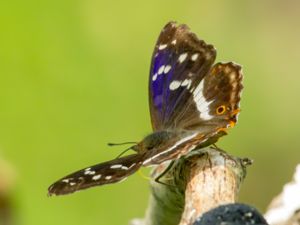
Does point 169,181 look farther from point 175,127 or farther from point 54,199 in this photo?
point 54,199

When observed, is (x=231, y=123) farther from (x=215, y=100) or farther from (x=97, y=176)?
(x=97, y=176)

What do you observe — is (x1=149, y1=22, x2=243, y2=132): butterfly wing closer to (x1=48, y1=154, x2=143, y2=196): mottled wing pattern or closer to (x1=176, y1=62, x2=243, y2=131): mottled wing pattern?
(x1=176, y1=62, x2=243, y2=131): mottled wing pattern

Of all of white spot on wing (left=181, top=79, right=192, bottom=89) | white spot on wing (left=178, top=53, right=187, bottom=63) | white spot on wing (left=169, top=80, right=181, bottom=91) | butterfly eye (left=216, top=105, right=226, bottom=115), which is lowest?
butterfly eye (left=216, top=105, right=226, bottom=115)

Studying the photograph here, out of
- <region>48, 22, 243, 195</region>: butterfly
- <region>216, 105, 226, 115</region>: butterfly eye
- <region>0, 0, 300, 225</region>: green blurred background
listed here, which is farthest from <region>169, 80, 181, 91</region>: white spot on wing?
<region>0, 0, 300, 225</region>: green blurred background

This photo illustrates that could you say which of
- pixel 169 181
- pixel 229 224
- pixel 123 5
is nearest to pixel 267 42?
pixel 123 5

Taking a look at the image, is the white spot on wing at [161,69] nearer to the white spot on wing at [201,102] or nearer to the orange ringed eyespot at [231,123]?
the white spot on wing at [201,102]

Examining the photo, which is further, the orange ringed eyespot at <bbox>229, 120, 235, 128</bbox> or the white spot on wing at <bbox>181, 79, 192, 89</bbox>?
the white spot on wing at <bbox>181, 79, 192, 89</bbox>

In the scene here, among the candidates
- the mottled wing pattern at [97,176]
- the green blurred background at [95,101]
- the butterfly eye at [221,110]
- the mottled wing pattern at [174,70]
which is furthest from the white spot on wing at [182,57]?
the green blurred background at [95,101]
